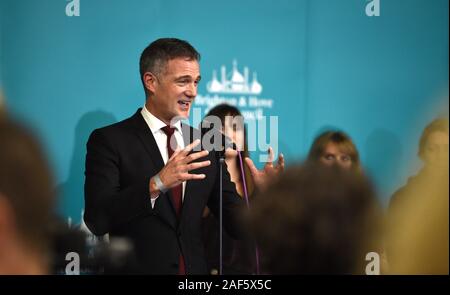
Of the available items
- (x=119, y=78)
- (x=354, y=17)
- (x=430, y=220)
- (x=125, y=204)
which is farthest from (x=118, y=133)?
(x=430, y=220)

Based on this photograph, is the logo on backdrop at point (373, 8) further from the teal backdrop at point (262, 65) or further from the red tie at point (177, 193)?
the red tie at point (177, 193)

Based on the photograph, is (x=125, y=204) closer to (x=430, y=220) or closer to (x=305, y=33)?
(x=305, y=33)

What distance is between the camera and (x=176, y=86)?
11.3 feet

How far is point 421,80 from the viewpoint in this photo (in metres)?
4.64

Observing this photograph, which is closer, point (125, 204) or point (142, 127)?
point (125, 204)

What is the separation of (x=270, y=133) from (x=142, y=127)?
1.19 m

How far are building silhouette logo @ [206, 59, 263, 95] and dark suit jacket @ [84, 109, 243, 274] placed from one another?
997 millimetres

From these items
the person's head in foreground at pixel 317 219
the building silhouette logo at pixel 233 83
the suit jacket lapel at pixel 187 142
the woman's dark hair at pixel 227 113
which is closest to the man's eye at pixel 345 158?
the woman's dark hair at pixel 227 113

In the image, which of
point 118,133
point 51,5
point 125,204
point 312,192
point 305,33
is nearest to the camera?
point 312,192

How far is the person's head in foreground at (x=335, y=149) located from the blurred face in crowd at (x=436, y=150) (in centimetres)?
76

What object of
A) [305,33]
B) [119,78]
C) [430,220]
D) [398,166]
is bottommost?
[430,220]

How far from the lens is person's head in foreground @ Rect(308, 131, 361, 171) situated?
3.88 meters

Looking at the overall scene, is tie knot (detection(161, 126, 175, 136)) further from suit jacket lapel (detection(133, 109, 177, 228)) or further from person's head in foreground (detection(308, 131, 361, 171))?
person's head in foreground (detection(308, 131, 361, 171))

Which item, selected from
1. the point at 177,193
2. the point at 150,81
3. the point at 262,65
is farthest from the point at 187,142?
the point at 262,65
